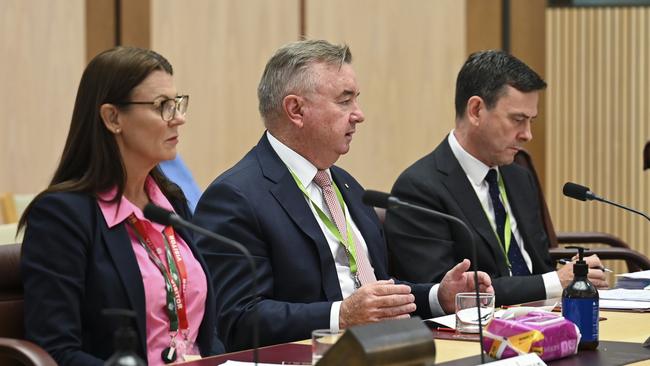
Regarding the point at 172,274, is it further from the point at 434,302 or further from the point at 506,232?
the point at 506,232

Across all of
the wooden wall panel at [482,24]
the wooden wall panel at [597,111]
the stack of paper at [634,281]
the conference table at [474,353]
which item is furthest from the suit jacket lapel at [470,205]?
the wooden wall panel at [597,111]

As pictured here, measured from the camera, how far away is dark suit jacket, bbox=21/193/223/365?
2746mm

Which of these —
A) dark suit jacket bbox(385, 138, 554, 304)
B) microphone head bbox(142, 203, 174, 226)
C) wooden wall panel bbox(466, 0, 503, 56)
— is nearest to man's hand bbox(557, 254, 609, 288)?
dark suit jacket bbox(385, 138, 554, 304)

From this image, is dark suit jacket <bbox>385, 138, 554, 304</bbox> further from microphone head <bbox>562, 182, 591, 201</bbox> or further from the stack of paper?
microphone head <bbox>562, 182, 591, 201</bbox>

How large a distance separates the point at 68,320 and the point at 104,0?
4.03 m

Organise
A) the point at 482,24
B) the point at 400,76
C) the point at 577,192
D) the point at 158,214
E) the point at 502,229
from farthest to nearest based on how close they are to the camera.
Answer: the point at 482,24
the point at 400,76
the point at 502,229
the point at 577,192
the point at 158,214

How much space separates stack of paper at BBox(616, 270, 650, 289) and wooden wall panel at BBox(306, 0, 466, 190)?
11.1 feet

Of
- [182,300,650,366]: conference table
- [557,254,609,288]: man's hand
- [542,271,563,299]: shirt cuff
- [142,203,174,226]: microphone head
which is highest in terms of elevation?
[142,203,174,226]: microphone head

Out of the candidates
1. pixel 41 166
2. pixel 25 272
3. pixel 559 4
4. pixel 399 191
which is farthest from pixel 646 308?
pixel 559 4

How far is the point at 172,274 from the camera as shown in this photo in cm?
303

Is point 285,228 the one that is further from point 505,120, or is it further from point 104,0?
point 104,0

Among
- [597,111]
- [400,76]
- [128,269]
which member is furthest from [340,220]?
[597,111]

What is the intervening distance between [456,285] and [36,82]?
3591 millimetres

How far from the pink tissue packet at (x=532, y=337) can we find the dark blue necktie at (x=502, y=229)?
1524 millimetres
